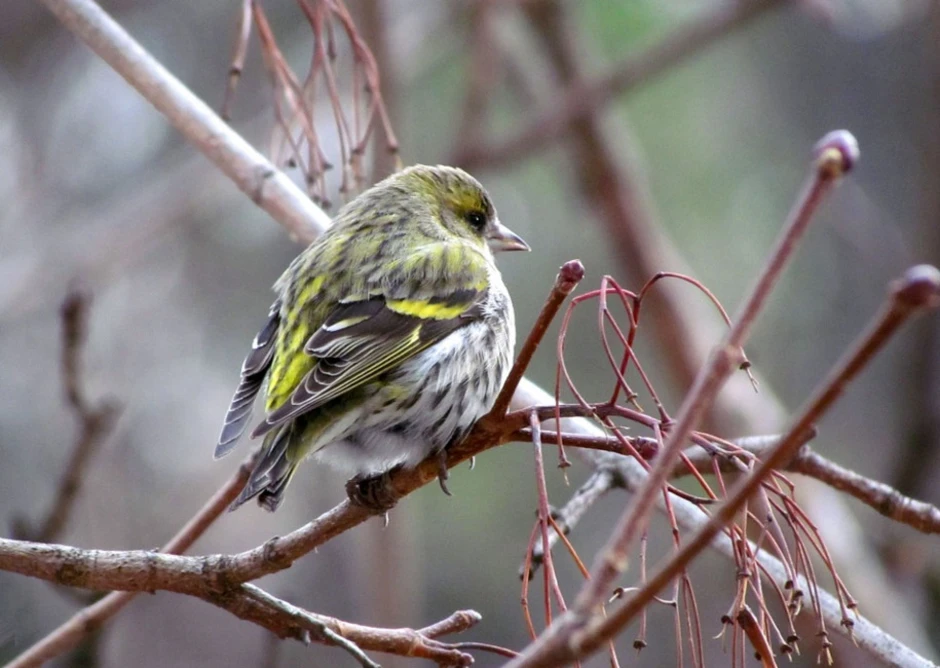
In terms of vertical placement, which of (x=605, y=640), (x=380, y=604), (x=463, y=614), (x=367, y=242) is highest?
(x=367, y=242)

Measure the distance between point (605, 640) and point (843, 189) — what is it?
5.37 m

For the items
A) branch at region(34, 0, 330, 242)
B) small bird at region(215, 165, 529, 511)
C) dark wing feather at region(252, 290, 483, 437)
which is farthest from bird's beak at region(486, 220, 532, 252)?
branch at region(34, 0, 330, 242)

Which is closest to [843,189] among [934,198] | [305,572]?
[934,198]

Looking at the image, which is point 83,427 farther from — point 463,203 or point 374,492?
point 463,203

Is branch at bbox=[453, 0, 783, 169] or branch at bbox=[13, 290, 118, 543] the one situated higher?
branch at bbox=[453, 0, 783, 169]

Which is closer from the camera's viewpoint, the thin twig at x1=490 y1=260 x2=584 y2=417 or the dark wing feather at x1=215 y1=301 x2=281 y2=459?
the thin twig at x1=490 y1=260 x2=584 y2=417

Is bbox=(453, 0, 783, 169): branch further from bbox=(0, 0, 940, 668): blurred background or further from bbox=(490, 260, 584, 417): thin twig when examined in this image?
bbox=(490, 260, 584, 417): thin twig

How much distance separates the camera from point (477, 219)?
14.1 feet

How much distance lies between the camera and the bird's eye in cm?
430

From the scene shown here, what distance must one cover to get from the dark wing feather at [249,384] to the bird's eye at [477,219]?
3.03 feet

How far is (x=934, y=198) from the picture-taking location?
567 cm

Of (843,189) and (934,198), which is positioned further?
(843,189)

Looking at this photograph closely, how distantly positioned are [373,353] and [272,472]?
53 cm

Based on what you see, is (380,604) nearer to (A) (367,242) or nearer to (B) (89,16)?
(A) (367,242)
